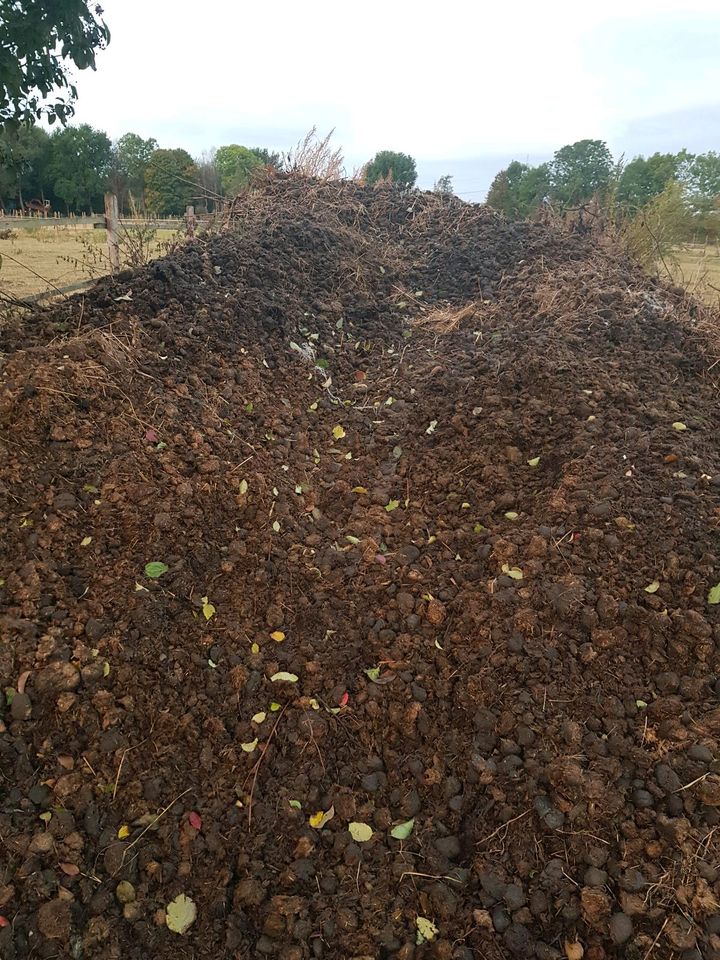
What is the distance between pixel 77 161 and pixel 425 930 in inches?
701

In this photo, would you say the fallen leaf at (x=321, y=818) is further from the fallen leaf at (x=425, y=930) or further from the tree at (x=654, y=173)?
the tree at (x=654, y=173)

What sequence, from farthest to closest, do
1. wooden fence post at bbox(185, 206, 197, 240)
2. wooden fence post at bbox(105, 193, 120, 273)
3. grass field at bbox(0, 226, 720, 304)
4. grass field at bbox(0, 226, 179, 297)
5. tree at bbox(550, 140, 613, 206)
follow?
tree at bbox(550, 140, 613, 206) → wooden fence post at bbox(105, 193, 120, 273) → grass field at bbox(0, 226, 179, 297) → grass field at bbox(0, 226, 720, 304) → wooden fence post at bbox(185, 206, 197, 240)

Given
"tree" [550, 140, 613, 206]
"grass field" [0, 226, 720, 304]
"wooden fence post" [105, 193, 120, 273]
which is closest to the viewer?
"grass field" [0, 226, 720, 304]

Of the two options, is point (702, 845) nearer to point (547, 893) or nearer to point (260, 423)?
point (547, 893)

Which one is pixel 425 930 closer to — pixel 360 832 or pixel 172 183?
pixel 360 832

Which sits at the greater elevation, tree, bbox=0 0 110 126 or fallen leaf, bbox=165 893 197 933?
tree, bbox=0 0 110 126

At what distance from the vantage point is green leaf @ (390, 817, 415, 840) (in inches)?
67.6

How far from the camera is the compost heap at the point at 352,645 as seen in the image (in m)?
1.55

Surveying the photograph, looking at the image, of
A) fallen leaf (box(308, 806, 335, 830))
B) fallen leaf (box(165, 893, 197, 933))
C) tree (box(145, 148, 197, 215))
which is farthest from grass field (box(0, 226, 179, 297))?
fallen leaf (box(165, 893, 197, 933))

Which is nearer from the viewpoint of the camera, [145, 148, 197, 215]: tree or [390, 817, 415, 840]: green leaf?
[390, 817, 415, 840]: green leaf

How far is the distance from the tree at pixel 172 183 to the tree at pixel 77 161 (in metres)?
1.33

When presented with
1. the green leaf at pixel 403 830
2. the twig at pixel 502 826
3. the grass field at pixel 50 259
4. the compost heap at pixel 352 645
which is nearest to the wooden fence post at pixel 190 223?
the grass field at pixel 50 259

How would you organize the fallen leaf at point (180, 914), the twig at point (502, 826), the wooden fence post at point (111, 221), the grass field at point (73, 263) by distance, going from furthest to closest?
the wooden fence post at point (111, 221) → the grass field at point (73, 263) → the twig at point (502, 826) → the fallen leaf at point (180, 914)

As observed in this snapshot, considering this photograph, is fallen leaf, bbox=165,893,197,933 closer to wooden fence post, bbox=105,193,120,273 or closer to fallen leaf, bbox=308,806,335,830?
fallen leaf, bbox=308,806,335,830
